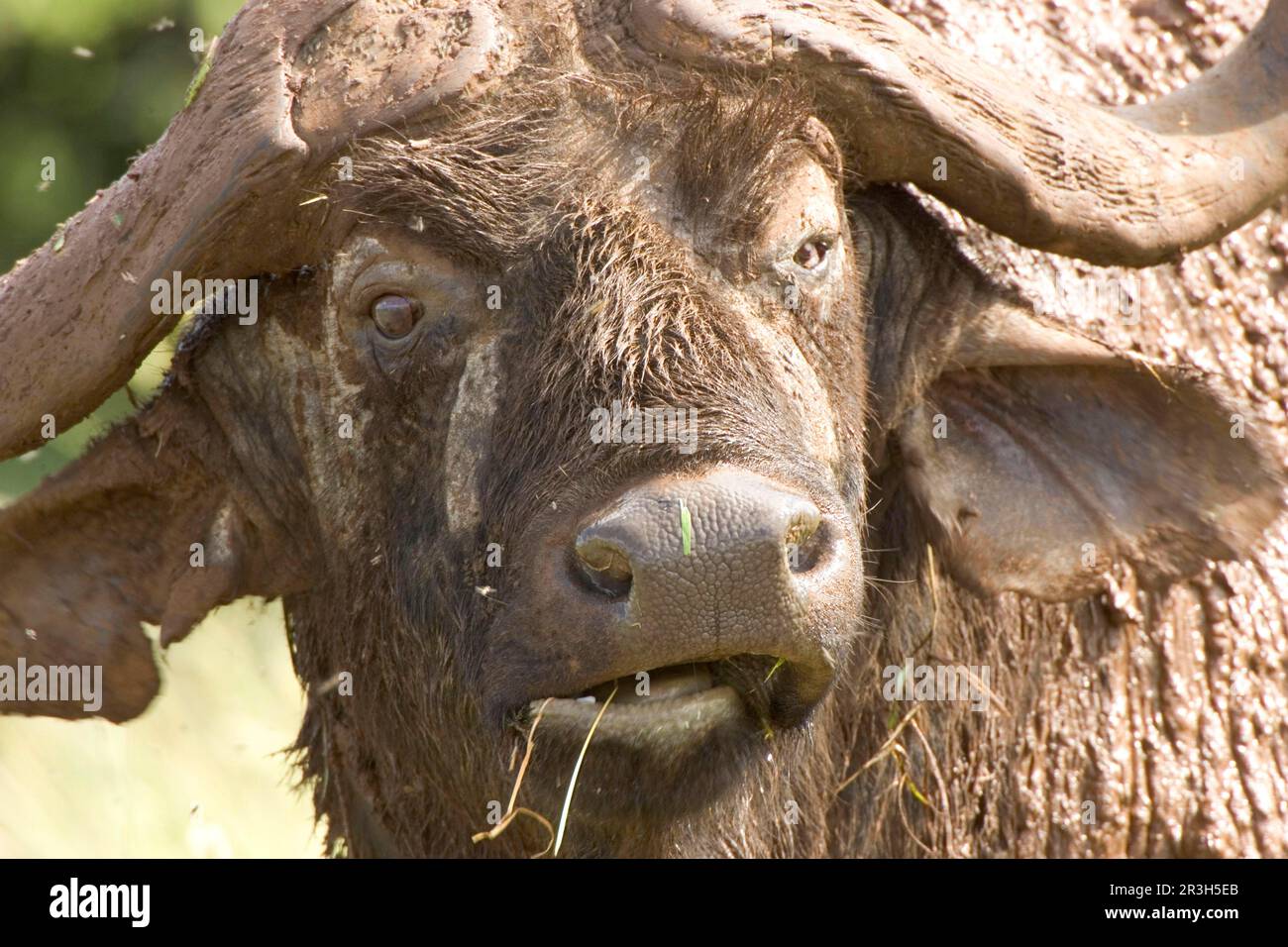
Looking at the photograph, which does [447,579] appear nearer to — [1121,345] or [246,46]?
[246,46]

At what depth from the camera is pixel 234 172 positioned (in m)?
3.57

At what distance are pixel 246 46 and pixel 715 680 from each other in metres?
1.69

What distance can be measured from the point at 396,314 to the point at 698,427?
0.80 metres

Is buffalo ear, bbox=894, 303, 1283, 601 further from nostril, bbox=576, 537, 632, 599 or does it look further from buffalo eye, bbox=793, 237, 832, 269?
nostril, bbox=576, 537, 632, 599

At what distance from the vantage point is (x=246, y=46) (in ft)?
12.1

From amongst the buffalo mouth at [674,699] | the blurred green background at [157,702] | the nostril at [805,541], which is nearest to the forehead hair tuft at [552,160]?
the nostril at [805,541]

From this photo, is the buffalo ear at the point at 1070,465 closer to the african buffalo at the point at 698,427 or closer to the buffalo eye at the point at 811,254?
the african buffalo at the point at 698,427

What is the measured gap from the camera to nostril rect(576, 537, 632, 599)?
317 cm

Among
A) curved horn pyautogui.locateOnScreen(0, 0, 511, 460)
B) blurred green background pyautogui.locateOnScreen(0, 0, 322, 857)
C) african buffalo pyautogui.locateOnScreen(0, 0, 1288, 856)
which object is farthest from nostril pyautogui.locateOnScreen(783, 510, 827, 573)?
blurred green background pyautogui.locateOnScreen(0, 0, 322, 857)

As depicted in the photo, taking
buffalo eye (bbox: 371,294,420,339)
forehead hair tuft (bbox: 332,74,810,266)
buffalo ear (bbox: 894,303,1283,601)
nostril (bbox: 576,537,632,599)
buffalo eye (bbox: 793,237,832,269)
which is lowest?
nostril (bbox: 576,537,632,599)

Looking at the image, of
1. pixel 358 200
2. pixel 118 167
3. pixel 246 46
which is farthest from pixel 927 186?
pixel 118 167

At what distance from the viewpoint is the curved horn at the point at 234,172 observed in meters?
3.60

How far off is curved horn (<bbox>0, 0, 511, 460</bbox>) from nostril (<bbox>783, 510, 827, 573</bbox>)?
123cm

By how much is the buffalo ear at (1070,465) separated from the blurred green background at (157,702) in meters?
2.76
